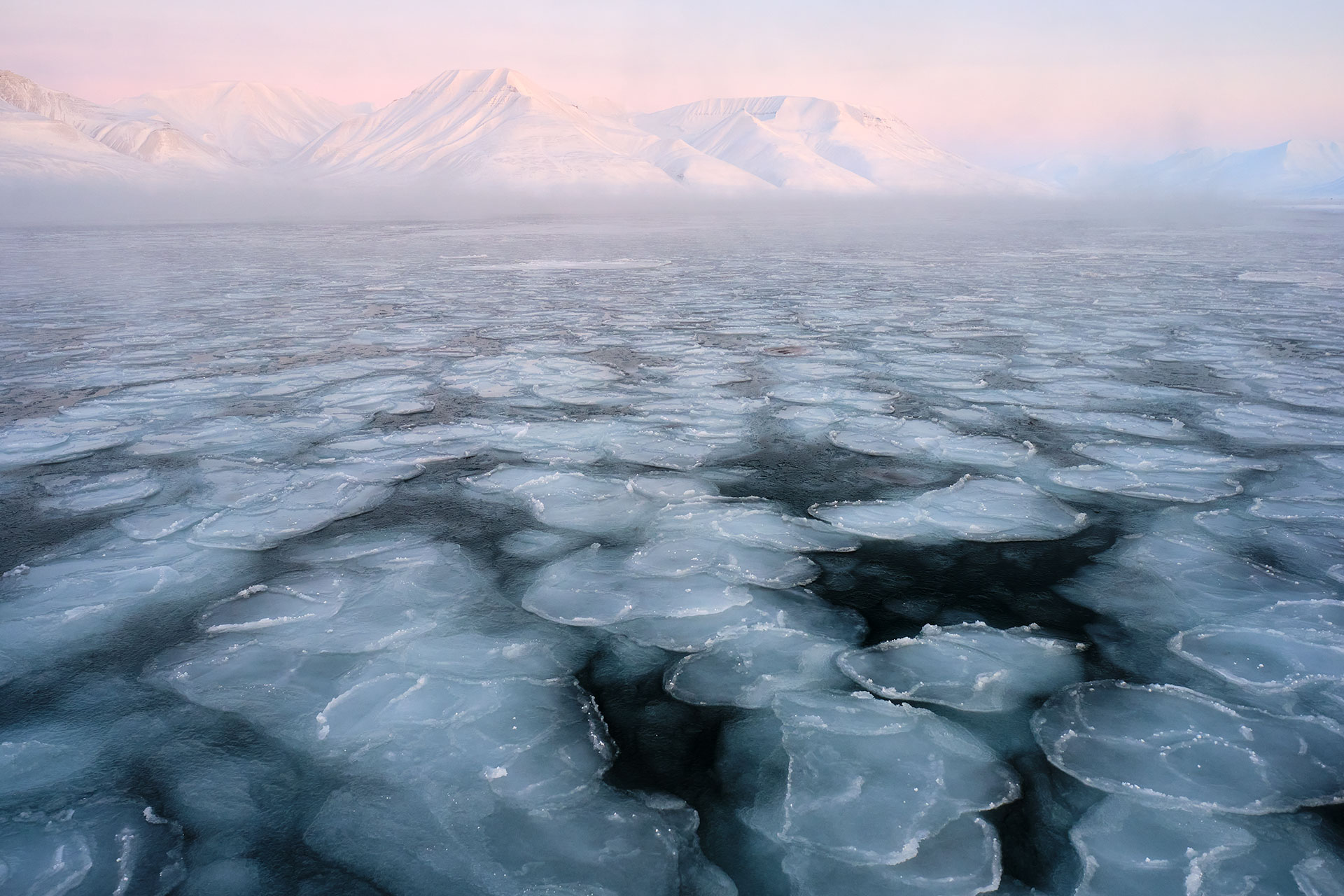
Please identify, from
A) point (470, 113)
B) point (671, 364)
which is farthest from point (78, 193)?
point (671, 364)

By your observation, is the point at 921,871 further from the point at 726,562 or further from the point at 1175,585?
the point at 1175,585

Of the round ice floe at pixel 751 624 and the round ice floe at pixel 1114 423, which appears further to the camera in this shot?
the round ice floe at pixel 1114 423

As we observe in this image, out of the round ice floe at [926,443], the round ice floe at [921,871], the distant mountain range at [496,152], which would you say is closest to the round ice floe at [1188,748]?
the round ice floe at [921,871]

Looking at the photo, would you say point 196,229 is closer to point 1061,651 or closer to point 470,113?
point 1061,651

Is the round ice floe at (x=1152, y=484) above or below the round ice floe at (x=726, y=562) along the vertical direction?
above

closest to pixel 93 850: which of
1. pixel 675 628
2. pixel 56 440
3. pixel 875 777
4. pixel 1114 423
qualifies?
pixel 675 628

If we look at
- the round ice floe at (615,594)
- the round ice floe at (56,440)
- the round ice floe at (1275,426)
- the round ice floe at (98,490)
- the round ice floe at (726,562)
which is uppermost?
the round ice floe at (1275,426)

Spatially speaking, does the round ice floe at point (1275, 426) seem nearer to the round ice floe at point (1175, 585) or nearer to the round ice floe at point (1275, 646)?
the round ice floe at point (1175, 585)

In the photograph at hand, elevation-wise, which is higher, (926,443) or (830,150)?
(830,150)
